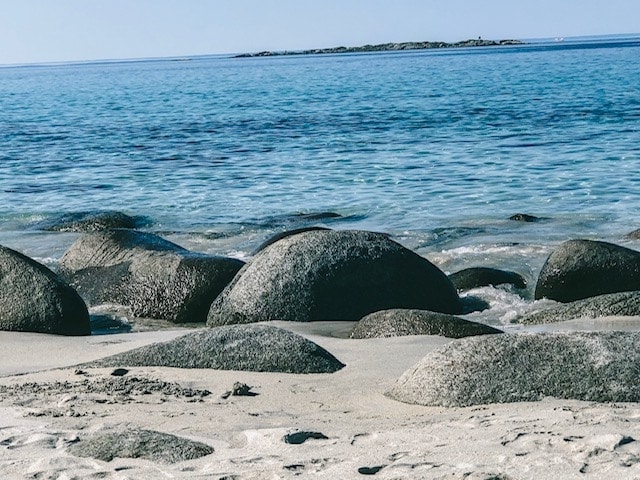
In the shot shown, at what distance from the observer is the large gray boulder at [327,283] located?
8.80m

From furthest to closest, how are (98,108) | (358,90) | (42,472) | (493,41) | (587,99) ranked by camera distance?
(493,41)
(358,90)
(98,108)
(587,99)
(42,472)

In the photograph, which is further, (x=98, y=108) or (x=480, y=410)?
(x=98, y=108)

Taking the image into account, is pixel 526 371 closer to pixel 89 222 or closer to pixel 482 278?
pixel 482 278

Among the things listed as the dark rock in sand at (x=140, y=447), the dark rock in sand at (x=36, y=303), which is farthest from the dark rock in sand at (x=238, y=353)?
the dark rock in sand at (x=36, y=303)

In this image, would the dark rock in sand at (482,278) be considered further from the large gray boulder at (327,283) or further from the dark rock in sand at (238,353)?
the dark rock in sand at (238,353)

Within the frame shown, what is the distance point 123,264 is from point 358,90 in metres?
38.6

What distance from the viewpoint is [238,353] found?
21.9 feet

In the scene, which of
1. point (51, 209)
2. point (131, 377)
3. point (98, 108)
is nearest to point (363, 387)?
point (131, 377)

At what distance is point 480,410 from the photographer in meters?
5.34

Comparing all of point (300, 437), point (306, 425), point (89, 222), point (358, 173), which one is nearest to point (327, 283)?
point (306, 425)

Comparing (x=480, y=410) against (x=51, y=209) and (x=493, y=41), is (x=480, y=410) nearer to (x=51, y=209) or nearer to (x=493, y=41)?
(x=51, y=209)

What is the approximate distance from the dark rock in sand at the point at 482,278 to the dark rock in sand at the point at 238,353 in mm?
3914

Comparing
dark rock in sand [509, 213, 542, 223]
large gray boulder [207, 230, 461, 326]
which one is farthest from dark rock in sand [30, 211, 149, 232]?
large gray boulder [207, 230, 461, 326]

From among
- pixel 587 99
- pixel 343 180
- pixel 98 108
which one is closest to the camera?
pixel 343 180
